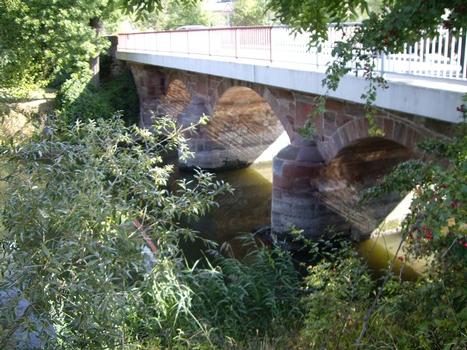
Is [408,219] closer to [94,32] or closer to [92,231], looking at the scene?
[92,231]

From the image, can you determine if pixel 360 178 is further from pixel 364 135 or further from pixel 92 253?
pixel 92 253

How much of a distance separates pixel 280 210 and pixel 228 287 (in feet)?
16.9

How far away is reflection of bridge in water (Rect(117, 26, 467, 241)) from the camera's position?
6.54m

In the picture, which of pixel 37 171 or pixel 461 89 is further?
pixel 461 89

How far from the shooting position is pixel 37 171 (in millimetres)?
3420

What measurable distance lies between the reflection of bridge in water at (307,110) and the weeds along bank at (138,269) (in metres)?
1.25

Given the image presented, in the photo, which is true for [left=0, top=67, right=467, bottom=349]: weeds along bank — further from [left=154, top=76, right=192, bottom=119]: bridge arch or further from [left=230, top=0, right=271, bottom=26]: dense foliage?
[left=230, top=0, right=271, bottom=26]: dense foliage

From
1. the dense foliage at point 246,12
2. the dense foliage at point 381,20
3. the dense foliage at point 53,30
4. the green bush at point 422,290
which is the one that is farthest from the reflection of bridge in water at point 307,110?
the dense foliage at point 246,12

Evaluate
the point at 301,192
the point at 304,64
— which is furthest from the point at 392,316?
the point at 301,192

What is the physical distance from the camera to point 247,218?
12.1 metres

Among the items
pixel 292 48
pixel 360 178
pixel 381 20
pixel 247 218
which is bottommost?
pixel 247 218

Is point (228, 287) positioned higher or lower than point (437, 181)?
lower

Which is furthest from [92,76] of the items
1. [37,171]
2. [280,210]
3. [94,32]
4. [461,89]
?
[37,171]

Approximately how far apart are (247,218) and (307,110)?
11.1 feet
